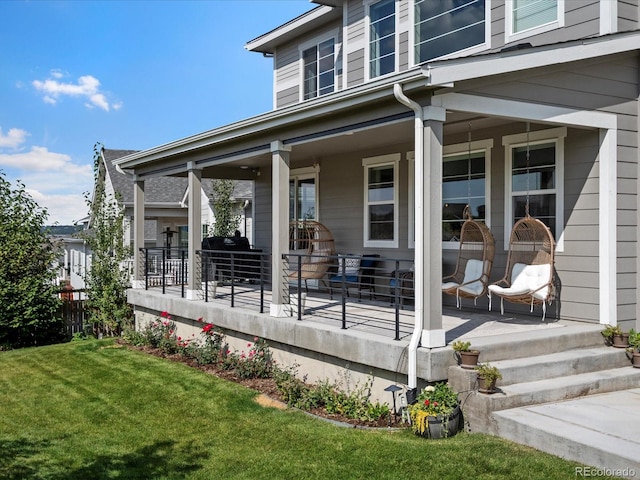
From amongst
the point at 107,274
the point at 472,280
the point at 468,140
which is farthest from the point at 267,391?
the point at 107,274

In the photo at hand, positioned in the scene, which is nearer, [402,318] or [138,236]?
[402,318]

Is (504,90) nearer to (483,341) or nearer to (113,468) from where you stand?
(483,341)

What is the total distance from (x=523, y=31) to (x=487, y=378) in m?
5.01

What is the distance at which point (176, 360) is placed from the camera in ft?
30.8

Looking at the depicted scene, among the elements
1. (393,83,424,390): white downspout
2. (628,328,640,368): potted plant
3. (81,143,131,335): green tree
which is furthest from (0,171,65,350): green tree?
(628,328,640,368): potted plant

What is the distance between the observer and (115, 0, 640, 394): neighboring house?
5.65 metres

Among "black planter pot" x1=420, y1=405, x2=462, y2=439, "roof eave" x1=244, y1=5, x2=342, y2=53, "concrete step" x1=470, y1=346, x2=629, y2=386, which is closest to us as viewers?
"black planter pot" x1=420, y1=405, x2=462, y2=439

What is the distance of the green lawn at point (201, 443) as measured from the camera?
450cm

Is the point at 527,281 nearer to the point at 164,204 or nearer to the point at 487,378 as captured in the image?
the point at 487,378

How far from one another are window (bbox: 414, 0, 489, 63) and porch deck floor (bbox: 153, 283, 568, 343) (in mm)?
3900

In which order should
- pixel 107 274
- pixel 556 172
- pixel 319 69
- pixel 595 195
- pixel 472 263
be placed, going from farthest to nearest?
pixel 107 274
pixel 319 69
pixel 472 263
pixel 556 172
pixel 595 195

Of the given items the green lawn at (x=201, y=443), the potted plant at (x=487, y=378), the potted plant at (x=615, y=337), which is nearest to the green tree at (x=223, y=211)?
the green lawn at (x=201, y=443)

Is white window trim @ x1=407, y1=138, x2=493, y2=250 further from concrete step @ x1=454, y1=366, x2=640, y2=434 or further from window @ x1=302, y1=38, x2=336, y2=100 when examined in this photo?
window @ x1=302, y1=38, x2=336, y2=100

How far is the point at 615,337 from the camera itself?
667 cm
